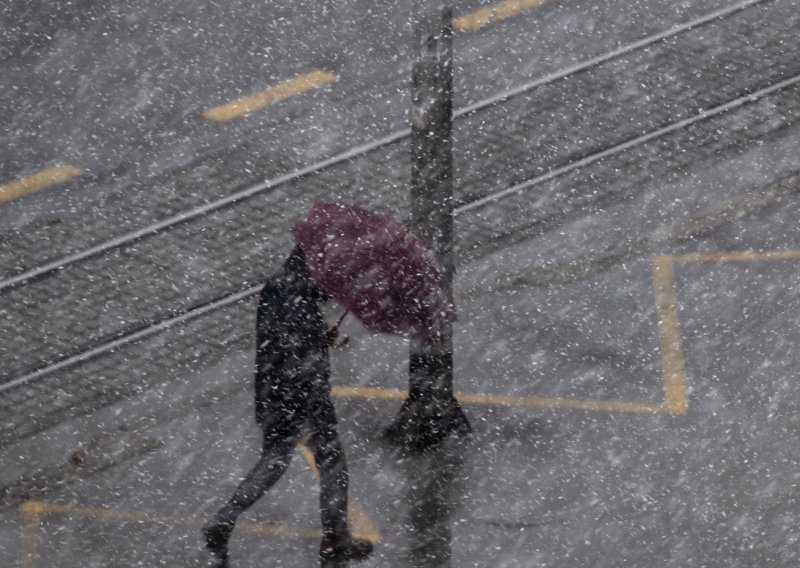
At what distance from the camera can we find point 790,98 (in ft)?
30.6

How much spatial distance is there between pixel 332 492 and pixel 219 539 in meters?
0.56

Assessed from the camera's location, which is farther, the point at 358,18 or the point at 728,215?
the point at 358,18

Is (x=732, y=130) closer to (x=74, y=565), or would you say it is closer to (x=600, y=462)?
(x=600, y=462)

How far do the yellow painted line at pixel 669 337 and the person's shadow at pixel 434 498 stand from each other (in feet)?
3.60

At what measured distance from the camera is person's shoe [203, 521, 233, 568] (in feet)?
22.5

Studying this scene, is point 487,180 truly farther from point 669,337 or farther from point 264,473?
point 264,473

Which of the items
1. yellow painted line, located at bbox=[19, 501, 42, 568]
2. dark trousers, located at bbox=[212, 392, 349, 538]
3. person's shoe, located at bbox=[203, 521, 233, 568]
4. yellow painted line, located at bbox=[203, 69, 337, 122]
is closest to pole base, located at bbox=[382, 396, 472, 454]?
dark trousers, located at bbox=[212, 392, 349, 538]

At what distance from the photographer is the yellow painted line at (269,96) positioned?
9.39m

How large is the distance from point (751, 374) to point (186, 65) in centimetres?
422

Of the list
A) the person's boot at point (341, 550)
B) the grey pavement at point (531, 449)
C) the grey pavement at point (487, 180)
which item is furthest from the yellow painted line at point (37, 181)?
the person's boot at point (341, 550)

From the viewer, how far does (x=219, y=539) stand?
271 inches

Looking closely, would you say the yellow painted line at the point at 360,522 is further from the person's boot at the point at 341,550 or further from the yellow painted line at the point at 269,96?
the yellow painted line at the point at 269,96

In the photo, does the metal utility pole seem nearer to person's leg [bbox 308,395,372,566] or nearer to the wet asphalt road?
the wet asphalt road

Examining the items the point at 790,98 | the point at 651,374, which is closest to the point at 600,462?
the point at 651,374
